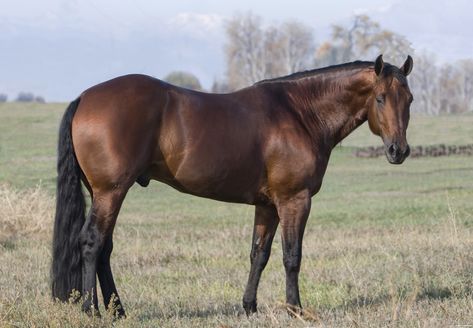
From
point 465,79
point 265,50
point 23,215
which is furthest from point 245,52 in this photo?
point 23,215

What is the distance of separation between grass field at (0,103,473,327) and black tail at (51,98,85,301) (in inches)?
12.2

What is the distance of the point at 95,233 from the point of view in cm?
690

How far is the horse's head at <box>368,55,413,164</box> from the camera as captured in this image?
7430 millimetres

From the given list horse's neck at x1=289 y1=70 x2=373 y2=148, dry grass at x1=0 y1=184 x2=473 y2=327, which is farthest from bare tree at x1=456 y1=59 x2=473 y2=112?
horse's neck at x1=289 y1=70 x2=373 y2=148

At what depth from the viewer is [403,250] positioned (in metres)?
11.3

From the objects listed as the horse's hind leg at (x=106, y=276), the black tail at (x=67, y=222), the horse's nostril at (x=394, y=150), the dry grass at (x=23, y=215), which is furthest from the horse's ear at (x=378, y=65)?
the dry grass at (x=23, y=215)

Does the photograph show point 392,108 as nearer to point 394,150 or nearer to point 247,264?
point 394,150

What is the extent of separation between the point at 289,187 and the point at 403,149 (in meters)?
1.03

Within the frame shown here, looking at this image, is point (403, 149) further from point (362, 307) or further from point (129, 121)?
point (129, 121)

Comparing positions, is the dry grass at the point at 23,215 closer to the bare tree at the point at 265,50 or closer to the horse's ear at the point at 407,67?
the horse's ear at the point at 407,67

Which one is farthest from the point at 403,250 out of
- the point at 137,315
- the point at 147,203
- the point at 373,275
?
the point at 147,203

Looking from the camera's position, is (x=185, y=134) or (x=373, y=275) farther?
(x=373, y=275)

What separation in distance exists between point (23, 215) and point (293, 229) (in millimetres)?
8414

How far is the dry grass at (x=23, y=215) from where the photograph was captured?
1456 cm
